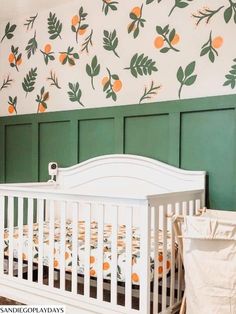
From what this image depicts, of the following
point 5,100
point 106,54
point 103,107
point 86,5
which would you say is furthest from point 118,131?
point 5,100

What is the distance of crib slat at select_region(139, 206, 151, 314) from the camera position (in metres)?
1.76

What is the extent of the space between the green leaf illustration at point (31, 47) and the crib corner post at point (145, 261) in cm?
220

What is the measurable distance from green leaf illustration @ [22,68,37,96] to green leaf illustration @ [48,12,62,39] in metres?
0.36

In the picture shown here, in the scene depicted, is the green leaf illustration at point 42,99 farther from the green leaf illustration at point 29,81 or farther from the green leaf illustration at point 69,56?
the green leaf illustration at point 69,56

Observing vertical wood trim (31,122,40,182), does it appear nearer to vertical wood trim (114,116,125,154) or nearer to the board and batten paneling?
the board and batten paneling

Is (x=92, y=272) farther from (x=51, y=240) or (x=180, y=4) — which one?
(x=180, y=4)

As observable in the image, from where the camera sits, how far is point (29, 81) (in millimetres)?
3410

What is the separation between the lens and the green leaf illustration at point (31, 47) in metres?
3.37

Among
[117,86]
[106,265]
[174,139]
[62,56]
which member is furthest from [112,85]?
[106,265]

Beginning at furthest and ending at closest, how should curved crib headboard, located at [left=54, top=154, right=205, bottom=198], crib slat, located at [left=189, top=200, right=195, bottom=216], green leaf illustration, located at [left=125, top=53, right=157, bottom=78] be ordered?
green leaf illustration, located at [left=125, top=53, right=157, bottom=78] → curved crib headboard, located at [left=54, top=154, right=205, bottom=198] → crib slat, located at [left=189, top=200, right=195, bottom=216]

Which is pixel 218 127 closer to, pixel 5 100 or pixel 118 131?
pixel 118 131

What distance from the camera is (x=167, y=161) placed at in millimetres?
2617

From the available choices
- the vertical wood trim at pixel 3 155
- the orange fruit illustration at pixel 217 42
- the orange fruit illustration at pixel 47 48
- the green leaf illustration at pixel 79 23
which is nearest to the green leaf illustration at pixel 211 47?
the orange fruit illustration at pixel 217 42

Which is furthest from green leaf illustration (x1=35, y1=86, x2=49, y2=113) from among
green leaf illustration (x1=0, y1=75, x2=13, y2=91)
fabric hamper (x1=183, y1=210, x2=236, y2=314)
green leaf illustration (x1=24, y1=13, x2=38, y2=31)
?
fabric hamper (x1=183, y1=210, x2=236, y2=314)
